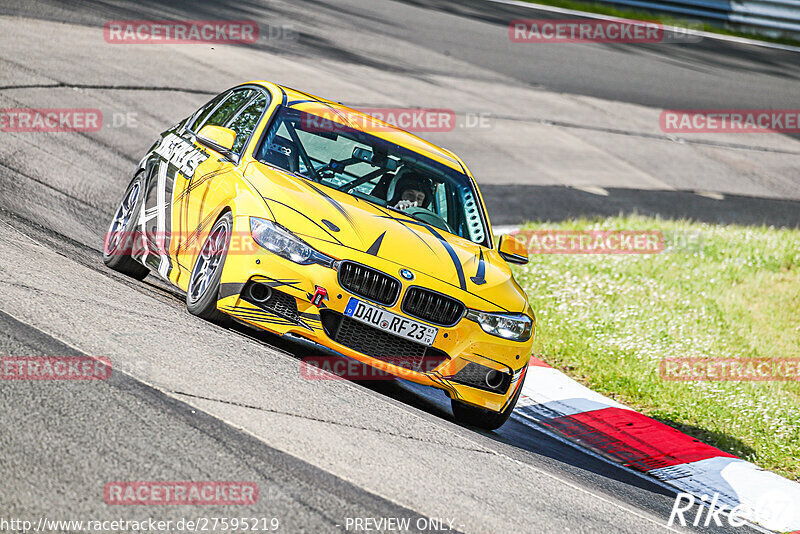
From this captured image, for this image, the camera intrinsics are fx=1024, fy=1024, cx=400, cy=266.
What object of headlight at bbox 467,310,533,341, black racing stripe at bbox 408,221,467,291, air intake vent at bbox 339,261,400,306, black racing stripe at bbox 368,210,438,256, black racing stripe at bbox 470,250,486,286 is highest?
black racing stripe at bbox 368,210,438,256

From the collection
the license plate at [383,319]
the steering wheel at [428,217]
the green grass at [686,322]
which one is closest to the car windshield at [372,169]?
the steering wheel at [428,217]

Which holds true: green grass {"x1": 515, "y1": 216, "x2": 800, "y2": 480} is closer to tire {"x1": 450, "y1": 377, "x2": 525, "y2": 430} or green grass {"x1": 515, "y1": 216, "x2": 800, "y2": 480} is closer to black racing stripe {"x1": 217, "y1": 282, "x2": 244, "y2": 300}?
tire {"x1": 450, "y1": 377, "x2": 525, "y2": 430}

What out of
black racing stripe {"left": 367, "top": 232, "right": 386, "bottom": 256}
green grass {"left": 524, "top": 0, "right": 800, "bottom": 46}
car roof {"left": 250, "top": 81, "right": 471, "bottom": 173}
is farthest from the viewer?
green grass {"left": 524, "top": 0, "right": 800, "bottom": 46}

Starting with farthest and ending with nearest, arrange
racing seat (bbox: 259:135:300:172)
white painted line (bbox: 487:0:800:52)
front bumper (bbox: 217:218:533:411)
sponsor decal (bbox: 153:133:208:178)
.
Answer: white painted line (bbox: 487:0:800:52) → sponsor decal (bbox: 153:133:208:178) → racing seat (bbox: 259:135:300:172) → front bumper (bbox: 217:218:533:411)

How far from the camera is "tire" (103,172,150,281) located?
7.48m

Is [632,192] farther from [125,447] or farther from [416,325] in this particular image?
[125,447]

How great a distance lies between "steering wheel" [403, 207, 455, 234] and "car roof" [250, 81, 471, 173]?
1.92ft

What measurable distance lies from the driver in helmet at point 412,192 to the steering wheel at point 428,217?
0.04 meters

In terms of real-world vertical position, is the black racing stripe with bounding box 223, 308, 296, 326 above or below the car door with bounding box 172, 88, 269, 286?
below

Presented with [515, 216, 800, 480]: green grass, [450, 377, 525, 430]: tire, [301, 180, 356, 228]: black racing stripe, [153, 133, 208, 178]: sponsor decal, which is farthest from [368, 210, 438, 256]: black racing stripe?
[515, 216, 800, 480]: green grass

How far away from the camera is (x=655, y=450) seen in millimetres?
7305

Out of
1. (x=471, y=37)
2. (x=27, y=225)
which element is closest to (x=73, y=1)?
(x=471, y=37)

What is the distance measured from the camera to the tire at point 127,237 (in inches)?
295

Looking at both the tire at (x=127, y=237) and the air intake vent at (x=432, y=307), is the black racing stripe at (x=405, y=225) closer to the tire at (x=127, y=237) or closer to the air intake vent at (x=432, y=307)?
the air intake vent at (x=432, y=307)
